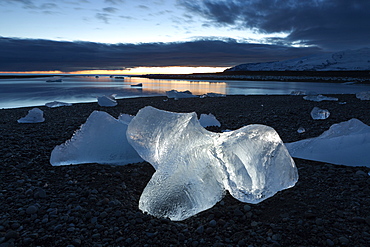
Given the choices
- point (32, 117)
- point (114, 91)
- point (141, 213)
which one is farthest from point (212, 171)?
point (114, 91)

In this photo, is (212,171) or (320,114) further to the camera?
(320,114)

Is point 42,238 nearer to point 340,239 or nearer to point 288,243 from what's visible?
point 288,243

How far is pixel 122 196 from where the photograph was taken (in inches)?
A: 96.9

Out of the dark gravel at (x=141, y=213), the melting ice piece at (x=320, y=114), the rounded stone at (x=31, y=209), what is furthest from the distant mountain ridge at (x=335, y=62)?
the rounded stone at (x=31, y=209)

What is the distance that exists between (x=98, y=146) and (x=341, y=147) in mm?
3275

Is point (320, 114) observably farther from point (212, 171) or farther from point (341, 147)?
point (212, 171)

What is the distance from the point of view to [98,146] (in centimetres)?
332

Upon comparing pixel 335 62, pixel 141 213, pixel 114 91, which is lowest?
pixel 114 91

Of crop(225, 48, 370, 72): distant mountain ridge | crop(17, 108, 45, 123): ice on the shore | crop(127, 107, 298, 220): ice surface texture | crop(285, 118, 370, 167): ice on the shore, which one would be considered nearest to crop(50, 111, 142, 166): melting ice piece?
crop(127, 107, 298, 220): ice surface texture

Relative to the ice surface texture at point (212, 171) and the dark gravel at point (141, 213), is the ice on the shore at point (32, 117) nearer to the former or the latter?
the dark gravel at point (141, 213)

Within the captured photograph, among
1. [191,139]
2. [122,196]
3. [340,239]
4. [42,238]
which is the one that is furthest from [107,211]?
[340,239]

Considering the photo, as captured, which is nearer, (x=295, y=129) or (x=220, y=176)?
(x=220, y=176)

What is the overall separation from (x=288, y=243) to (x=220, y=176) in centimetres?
78

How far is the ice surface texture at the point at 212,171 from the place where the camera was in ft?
7.20
